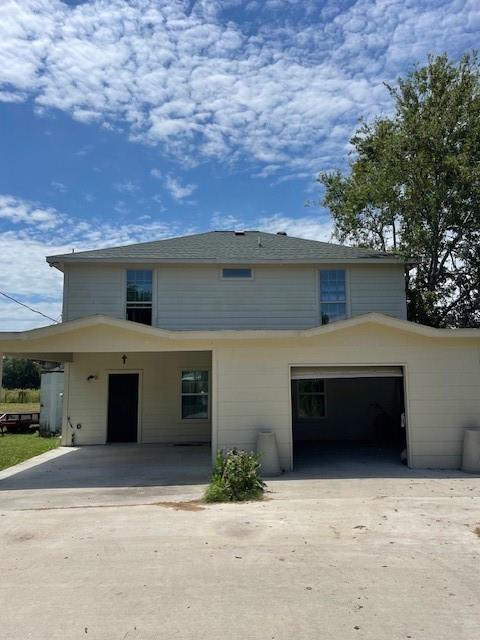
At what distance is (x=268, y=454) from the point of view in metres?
9.82

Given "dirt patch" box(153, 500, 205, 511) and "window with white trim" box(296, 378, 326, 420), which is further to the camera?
"window with white trim" box(296, 378, 326, 420)

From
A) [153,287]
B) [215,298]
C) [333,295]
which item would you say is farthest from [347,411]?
[153,287]

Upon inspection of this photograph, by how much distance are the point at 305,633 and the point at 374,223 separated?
18.2 m

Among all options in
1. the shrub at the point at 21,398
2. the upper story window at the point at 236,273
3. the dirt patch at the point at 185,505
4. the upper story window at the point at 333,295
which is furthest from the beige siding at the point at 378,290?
the shrub at the point at 21,398

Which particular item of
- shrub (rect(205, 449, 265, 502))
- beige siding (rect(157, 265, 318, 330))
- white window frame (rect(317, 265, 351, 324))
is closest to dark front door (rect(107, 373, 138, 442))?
beige siding (rect(157, 265, 318, 330))

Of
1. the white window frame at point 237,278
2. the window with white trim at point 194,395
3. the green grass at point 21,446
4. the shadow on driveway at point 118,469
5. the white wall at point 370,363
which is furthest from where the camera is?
the window with white trim at point 194,395

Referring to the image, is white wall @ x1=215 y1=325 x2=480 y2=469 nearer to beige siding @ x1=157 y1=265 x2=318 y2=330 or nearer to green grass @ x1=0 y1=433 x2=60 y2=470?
beige siding @ x1=157 y1=265 x2=318 y2=330

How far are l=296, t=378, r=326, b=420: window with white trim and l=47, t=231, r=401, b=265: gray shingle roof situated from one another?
4061 millimetres

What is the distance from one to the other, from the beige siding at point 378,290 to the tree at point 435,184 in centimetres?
97

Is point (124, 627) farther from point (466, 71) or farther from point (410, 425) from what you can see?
point (466, 71)

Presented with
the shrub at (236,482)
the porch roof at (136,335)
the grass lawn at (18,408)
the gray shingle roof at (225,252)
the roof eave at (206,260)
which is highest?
the gray shingle roof at (225,252)

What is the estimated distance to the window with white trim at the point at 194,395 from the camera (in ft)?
48.9

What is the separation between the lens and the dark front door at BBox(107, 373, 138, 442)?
14711mm

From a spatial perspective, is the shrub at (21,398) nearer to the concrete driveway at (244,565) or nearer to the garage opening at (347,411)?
the garage opening at (347,411)
